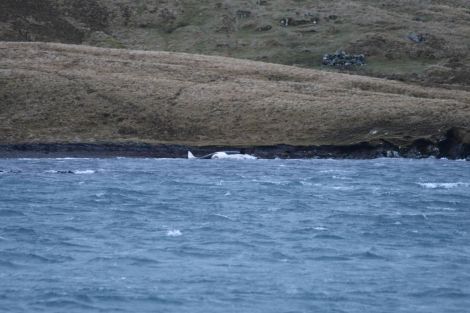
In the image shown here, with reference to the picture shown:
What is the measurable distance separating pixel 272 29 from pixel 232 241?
71.9 metres

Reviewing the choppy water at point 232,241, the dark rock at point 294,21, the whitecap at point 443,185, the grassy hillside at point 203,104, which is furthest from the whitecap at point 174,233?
the dark rock at point 294,21

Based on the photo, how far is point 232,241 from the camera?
→ 31.3 m

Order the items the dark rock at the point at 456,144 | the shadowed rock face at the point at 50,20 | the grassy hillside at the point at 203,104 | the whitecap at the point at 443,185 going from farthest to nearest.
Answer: the shadowed rock face at the point at 50,20 → the grassy hillside at the point at 203,104 → the dark rock at the point at 456,144 → the whitecap at the point at 443,185

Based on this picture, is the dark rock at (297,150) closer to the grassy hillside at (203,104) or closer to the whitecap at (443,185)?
the grassy hillside at (203,104)

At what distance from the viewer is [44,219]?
35375 mm

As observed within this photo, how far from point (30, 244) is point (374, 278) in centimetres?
1109

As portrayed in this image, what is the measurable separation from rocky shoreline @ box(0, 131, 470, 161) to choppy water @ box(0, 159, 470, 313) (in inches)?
299

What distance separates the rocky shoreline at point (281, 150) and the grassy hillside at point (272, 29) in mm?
24264

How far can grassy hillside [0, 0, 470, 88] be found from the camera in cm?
9256

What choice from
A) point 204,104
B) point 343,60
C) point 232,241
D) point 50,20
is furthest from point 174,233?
point 50,20

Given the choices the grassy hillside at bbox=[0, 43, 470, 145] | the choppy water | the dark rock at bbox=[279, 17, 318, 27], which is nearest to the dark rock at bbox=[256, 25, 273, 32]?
the dark rock at bbox=[279, 17, 318, 27]

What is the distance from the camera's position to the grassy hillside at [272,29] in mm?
92562

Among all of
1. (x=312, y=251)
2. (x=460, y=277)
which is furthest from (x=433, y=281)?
Answer: (x=312, y=251)

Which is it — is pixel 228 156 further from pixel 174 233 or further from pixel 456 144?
pixel 174 233
